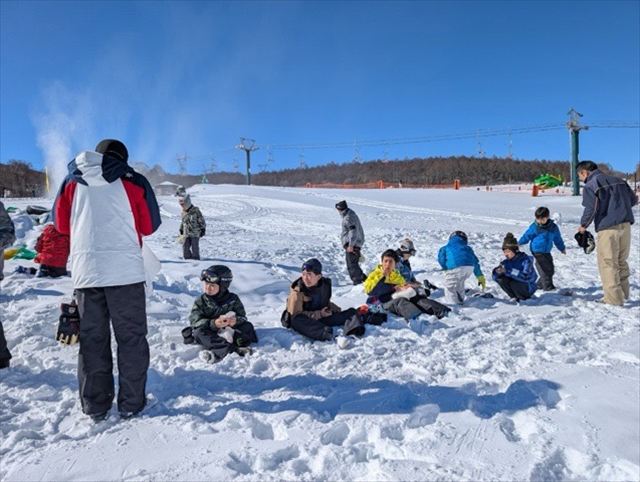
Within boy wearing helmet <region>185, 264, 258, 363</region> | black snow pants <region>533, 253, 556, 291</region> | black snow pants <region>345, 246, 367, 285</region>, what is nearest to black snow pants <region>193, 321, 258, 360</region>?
boy wearing helmet <region>185, 264, 258, 363</region>

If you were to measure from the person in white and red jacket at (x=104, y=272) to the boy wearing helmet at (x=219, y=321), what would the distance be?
121cm

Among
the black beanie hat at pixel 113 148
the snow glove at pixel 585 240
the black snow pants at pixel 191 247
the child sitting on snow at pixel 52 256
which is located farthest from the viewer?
the black snow pants at pixel 191 247

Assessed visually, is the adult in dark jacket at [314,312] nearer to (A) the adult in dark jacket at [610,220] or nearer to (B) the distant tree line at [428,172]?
(A) the adult in dark jacket at [610,220]

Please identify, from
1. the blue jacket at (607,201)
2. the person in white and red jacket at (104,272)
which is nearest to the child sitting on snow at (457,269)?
the blue jacket at (607,201)

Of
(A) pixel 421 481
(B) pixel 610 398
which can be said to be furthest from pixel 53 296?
(B) pixel 610 398

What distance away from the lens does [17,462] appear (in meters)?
2.66

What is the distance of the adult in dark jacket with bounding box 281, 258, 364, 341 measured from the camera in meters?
5.00

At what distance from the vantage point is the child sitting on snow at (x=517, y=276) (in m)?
6.74

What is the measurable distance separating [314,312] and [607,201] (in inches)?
170

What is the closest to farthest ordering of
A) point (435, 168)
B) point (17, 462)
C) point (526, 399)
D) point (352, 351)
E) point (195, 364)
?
1. point (17, 462)
2. point (526, 399)
3. point (195, 364)
4. point (352, 351)
5. point (435, 168)

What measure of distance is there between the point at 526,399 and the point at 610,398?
64 centimetres

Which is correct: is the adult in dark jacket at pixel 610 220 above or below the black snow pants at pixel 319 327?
above

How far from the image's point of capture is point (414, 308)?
5.68m

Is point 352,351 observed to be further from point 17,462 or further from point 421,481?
point 17,462
